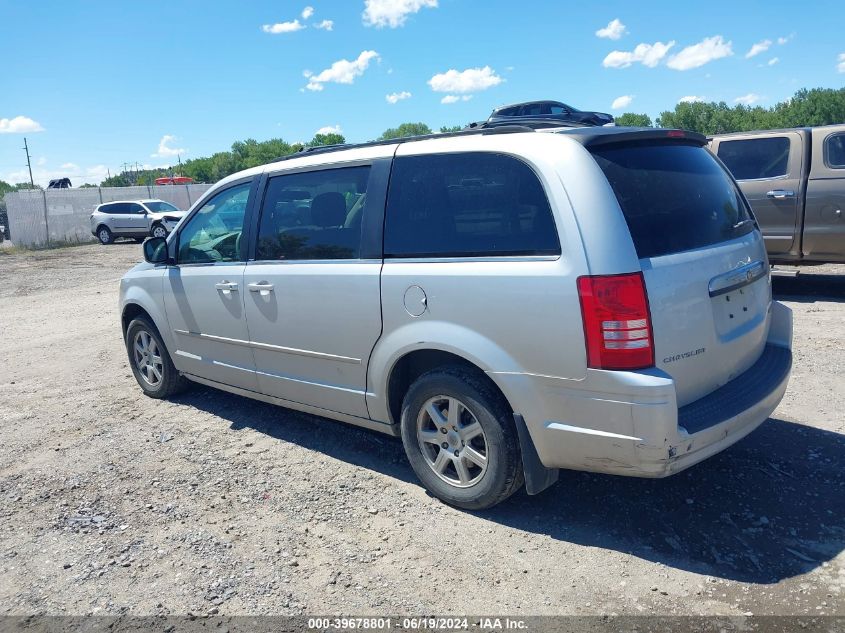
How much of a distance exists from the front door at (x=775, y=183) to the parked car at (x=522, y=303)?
5.35 meters

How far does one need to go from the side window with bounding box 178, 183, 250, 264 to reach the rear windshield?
273cm

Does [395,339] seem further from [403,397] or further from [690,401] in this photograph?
[690,401]

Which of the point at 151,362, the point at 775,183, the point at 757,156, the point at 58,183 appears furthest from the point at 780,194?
the point at 58,183

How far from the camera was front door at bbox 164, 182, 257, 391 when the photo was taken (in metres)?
4.92

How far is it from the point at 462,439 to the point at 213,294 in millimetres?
2353

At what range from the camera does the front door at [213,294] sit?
4922mm

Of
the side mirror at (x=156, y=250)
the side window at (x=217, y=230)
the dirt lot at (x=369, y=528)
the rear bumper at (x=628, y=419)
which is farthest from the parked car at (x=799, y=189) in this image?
the side mirror at (x=156, y=250)

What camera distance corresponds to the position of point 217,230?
17.1 ft

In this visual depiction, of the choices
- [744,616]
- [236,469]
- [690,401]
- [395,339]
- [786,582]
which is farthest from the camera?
[236,469]

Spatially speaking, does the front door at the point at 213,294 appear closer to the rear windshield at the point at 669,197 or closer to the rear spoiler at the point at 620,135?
the rear spoiler at the point at 620,135

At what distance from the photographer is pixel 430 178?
3.81 m

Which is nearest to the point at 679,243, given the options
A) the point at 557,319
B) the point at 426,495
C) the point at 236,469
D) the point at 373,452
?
the point at 557,319

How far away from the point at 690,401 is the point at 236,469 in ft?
9.39

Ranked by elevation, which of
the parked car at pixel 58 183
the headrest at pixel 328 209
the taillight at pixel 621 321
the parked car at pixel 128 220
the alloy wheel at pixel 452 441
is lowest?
the alloy wheel at pixel 452 441
